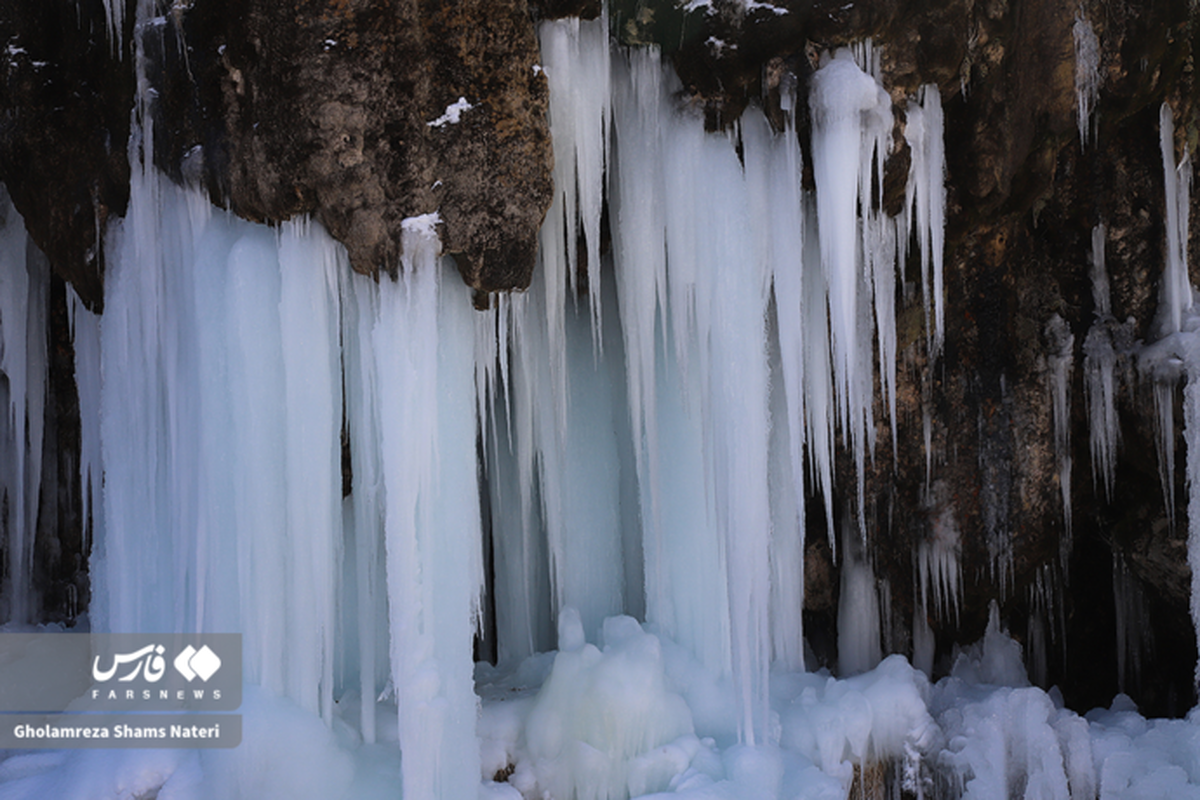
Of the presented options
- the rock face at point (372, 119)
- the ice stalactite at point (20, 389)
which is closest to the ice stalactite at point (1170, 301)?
the rock face at point (372, 119)

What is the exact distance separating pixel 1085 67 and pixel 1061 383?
2562 millimetres

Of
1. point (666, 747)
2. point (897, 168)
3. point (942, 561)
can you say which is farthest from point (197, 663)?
point (942, 561)

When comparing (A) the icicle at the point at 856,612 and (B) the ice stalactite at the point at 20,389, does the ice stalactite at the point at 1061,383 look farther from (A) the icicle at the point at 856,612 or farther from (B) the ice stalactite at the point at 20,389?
(B) the ice stalactite at the point at 20,389

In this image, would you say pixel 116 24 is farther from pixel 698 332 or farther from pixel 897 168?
pixel 897 168

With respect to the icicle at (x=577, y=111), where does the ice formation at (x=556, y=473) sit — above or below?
below

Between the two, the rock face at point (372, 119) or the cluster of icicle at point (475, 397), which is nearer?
the rock face at point (372, 119)

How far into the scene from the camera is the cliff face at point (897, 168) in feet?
14.1

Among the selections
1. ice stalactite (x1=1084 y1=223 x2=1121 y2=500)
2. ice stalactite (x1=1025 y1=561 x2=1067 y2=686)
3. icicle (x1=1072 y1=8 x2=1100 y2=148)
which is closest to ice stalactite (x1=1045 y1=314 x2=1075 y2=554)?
ice stalactite (x1=1084 y1=223 x2=1121 y2=500)

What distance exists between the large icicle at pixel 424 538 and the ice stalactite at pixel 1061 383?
18.0 ft

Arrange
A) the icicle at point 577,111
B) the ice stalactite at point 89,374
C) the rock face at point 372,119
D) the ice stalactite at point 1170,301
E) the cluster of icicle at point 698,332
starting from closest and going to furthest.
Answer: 1. the rock face at point 372,119
2. the icicle at point 577,111
3. the cluster of icicle at point 698,332
4. the ice stalactite at point 89,374
5. the ice stalactite at point 1170,301

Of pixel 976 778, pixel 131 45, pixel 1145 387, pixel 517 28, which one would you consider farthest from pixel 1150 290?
pixel 131 45

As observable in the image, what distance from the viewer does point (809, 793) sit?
499 cm

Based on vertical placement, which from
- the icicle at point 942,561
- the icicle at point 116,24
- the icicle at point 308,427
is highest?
the icicle at point 116,24

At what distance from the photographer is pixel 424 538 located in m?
4.43
